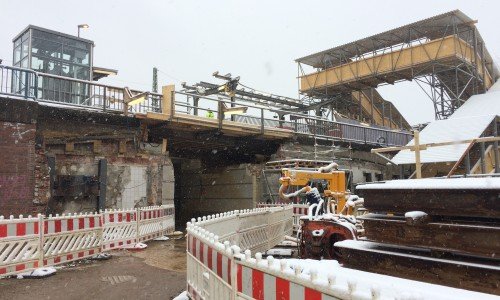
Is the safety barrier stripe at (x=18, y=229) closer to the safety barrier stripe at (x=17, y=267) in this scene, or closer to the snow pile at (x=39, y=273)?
the safety barrier stripe at (x=17, y=267)

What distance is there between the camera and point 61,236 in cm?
878

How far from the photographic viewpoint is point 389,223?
3951 mm

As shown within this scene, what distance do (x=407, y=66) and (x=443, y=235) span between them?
25.0 metres

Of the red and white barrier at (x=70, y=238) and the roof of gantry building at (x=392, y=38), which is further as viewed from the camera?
the roof of gantry building at (x=392, y=38)

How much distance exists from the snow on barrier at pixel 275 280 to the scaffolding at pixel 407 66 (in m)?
24.1

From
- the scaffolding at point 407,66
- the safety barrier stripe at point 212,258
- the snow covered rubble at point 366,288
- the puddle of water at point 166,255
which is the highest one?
the scaffolding at point 407,66

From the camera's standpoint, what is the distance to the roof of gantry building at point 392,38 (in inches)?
976

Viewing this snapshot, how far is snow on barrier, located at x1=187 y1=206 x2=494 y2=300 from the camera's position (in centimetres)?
222

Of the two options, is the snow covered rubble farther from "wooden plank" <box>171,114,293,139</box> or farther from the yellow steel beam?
the yellow steel beam

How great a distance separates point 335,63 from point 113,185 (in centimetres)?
2362

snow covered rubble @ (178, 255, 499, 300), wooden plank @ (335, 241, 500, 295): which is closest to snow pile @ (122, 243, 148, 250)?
wooden plank @ (335, 241, 500, 295)

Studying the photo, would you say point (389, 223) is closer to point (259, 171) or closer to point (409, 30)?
point (259, 171)

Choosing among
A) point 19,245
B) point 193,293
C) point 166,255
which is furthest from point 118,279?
point 166,255

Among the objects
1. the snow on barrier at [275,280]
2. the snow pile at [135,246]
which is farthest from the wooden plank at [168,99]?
the snow on barrier at [275,280]
